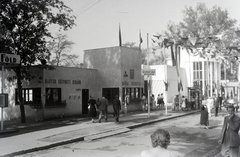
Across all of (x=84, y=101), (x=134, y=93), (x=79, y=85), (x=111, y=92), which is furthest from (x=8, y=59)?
(x=134, y=93)

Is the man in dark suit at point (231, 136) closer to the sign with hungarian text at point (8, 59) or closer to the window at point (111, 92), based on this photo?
the sign with hungarian text at point (8, 59)

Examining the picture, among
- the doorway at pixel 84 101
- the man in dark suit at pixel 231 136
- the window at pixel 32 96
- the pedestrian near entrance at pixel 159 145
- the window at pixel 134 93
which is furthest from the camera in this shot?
the window at pixel 134 93

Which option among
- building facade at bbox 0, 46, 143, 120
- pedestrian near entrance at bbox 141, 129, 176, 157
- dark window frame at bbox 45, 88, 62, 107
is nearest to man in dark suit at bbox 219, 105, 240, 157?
pedestrian near entrance at bbox 141, 129, 176, 157

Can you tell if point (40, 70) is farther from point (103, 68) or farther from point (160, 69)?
point (160, 69)

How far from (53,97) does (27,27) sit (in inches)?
212

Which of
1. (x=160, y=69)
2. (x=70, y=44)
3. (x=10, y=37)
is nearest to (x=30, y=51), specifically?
(x=10, y=37)

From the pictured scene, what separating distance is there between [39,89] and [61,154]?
Answer: 434 inches

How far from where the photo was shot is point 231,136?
641 centimetres

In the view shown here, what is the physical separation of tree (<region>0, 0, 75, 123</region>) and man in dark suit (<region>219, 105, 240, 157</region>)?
13619 millimetres

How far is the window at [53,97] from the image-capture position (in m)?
19.6

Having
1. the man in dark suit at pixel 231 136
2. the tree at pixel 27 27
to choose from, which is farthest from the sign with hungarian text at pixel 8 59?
the man in dark suit at pixel 231 136

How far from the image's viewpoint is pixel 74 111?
21.3m

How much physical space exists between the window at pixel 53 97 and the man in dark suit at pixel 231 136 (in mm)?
14789

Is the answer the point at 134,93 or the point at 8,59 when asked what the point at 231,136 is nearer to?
the point at 8,59
